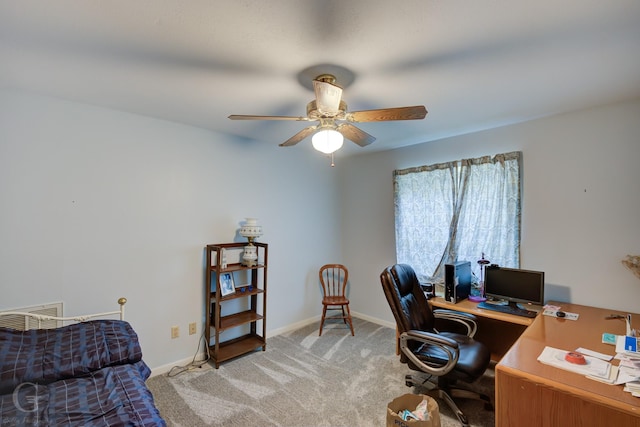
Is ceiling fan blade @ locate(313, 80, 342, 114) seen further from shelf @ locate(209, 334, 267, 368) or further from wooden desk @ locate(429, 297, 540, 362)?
shelf @ locate(209, 334, 267, 368)

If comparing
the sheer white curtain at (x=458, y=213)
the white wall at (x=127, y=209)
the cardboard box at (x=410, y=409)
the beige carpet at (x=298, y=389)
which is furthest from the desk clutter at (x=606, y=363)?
the white wall at (x=127, y=209)

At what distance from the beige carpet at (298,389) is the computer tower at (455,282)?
71cm

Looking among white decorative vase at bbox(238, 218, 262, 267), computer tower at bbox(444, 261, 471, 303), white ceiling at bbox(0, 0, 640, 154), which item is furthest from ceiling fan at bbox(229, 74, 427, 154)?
computer tower at bbox(444, 261, 471, 303)

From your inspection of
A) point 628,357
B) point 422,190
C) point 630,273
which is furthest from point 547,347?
point 422,190

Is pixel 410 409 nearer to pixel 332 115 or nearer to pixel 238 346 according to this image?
pixel 238 346

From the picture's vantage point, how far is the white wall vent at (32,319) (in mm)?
1894

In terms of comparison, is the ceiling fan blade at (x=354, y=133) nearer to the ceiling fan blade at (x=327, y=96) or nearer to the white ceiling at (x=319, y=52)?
the white ceiling at (x=319, y=52)

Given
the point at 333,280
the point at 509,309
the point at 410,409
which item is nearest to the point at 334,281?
the point at 333,280

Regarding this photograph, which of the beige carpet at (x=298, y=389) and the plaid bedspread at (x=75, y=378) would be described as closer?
the plaid bedspread at (x=75, y=378)

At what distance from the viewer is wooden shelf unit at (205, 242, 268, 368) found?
2679 millimetres

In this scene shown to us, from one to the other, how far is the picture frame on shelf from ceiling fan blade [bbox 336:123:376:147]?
187cm

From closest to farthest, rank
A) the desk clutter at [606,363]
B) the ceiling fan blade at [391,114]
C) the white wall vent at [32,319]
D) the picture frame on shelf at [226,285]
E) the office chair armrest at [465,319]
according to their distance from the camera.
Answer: the desk clutter at [606,363] → the ceiling fan blade at [391,114] → the white wall vent at [32,319] → the office chair armrest at [465,319] → the picture frame on shelf at [226,285]

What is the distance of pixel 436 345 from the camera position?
1834mm

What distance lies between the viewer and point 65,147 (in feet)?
7.06
